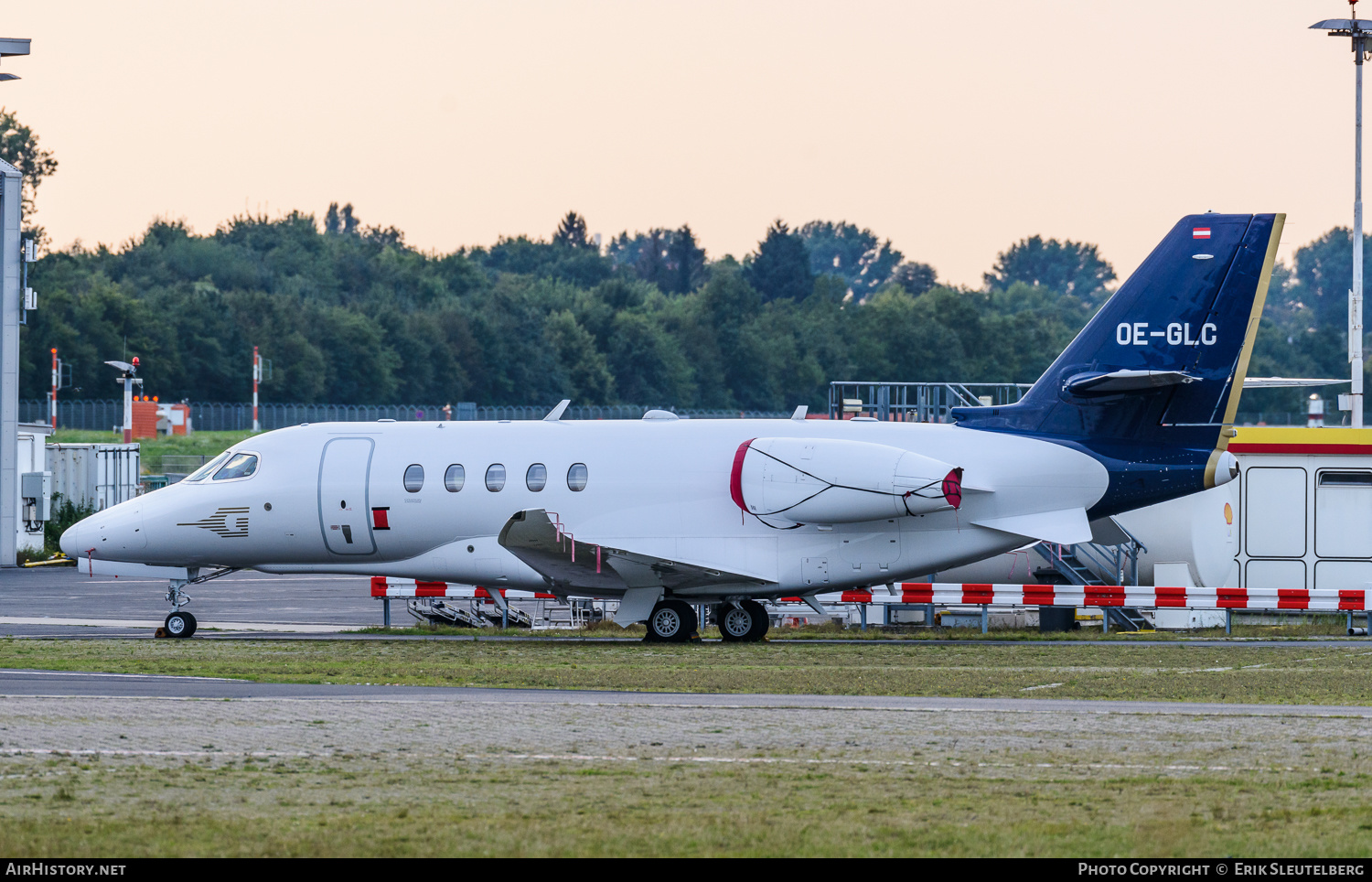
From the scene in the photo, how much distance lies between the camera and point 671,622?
90.5 feet

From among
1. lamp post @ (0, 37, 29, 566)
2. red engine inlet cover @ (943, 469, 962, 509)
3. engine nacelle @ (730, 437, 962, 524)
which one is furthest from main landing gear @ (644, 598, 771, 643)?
lamp post @ (0, 37, 29, 566)

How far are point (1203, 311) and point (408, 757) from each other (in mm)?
16603

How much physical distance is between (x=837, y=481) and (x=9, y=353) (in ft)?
95.4

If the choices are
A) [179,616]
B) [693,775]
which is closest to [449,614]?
[179,616]

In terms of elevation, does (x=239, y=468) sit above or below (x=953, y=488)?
above

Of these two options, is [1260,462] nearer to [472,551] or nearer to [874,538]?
[874,538]

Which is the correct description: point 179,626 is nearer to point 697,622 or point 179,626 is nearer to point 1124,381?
point 697,622

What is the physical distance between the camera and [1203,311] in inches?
1027

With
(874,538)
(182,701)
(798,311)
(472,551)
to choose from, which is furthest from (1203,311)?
(798,311)

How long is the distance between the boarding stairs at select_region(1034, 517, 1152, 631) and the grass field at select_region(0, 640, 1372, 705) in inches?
180

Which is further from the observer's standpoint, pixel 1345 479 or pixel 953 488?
pixel 1345 479

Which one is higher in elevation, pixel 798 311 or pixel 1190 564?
pixel 798 311

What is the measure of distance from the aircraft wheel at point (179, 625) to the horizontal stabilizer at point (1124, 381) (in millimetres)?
14567

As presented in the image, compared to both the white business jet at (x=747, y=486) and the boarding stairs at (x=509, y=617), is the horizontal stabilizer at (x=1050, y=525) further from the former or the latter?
the boarding stairs at (x=509, y=617)
